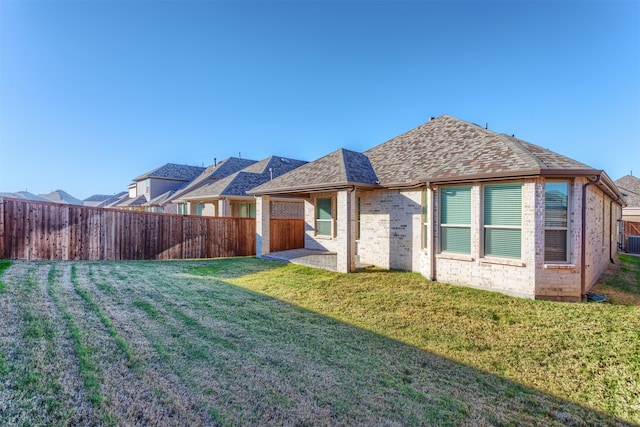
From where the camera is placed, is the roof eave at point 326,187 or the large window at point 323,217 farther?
the large window at point 323,217

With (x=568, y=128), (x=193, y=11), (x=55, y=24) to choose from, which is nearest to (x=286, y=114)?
(x=193, y=11)

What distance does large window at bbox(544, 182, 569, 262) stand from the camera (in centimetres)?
738

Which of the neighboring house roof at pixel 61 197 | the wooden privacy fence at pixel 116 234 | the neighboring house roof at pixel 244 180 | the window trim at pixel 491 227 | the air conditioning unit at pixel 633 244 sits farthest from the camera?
the neighboring house roof at pixel 61 197

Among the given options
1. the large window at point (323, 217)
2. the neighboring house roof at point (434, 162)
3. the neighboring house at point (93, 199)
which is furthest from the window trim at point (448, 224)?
the neighboring house at point (93, 199)

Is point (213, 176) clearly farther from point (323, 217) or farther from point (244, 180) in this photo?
point (323, 217)

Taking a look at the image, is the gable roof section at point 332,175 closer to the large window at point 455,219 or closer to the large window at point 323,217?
the large window at point 323,217

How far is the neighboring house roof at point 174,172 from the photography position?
34.2 meters

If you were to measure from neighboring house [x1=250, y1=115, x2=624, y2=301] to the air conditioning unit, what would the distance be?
41.8ft

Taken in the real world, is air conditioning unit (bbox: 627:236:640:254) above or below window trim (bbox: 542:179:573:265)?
below

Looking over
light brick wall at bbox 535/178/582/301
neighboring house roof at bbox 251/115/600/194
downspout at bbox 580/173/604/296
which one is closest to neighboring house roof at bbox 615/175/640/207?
neighboring house roof at bbox 251/115/600/194

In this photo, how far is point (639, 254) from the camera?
58.4 ft

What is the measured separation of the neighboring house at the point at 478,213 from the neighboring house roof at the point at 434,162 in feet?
0.15

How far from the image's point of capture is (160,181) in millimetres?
34188

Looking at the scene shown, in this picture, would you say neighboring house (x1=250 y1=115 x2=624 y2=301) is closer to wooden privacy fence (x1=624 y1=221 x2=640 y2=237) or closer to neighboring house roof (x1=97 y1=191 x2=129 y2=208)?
wooden privacy fence (x1=624 y1=221 x2=640 y2=237)
